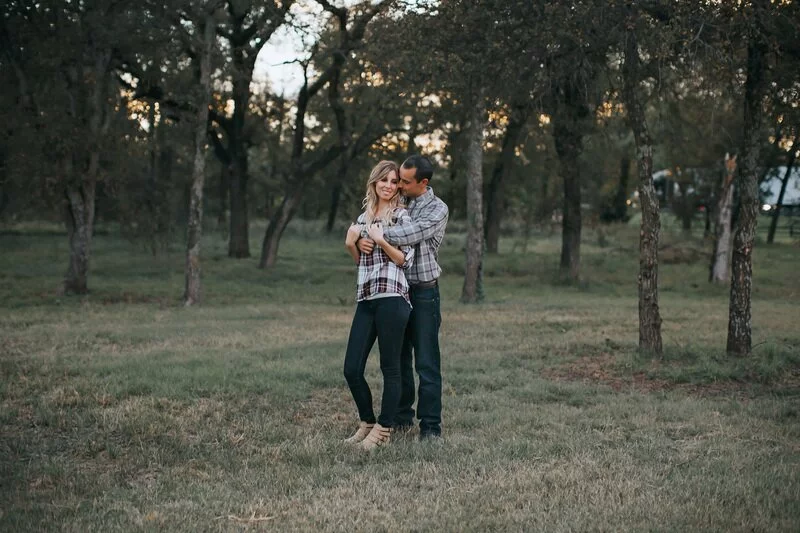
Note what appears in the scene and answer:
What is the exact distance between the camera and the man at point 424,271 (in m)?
6.76

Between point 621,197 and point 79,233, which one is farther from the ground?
point 621,197

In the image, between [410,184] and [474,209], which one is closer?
[410,184]

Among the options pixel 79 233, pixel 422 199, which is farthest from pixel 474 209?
pixel 422 199

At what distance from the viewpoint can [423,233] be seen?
676 centimetres

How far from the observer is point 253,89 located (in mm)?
33844

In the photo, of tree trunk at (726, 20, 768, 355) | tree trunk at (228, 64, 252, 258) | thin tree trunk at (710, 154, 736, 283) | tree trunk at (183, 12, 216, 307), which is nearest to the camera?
tree trunk at (726, 20, 768, 355)

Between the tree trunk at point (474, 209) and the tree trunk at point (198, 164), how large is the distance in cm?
580

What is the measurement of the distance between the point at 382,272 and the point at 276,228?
23179mm

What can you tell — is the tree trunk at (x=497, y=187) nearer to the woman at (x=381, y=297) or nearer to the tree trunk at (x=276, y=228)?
the tree trunk at (x=276, y=228)

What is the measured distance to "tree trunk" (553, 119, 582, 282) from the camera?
25.5 meters

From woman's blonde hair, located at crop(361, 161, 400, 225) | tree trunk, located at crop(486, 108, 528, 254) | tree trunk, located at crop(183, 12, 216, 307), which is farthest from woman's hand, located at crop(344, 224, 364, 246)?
tree trunk, located at crop(486, 108, 528, 254)

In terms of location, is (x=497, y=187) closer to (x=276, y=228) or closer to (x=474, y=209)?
(x=276, y=228)

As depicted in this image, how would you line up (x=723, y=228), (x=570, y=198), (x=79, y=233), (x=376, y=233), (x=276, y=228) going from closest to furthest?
1. (x=376, y=233)
2. (x=79, y=233)
3. (x=723, y=228)
4. (x=570, y=198)
5. (x=276, y=228)

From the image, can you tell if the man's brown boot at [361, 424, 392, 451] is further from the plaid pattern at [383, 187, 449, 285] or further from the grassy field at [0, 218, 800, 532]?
the plaid pattern at [383, 187, 449, 285]
